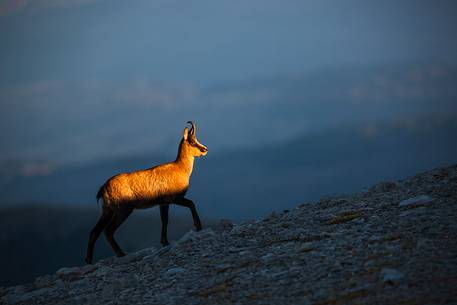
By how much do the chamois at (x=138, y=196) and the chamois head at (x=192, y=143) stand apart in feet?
3.53

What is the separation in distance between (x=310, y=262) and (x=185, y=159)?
32.1 ft

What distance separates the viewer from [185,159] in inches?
954

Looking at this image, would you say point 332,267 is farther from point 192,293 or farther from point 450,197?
point 450,197

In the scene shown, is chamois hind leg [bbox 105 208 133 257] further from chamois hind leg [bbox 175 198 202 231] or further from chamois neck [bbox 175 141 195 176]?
chamois neck [bbox 175 141 195 176]

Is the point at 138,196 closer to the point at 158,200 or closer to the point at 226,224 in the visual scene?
the point at 158,200

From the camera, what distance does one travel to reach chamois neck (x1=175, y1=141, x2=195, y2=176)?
2405cm

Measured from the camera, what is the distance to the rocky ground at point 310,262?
44.1 ft

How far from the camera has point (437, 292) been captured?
12.5 metres

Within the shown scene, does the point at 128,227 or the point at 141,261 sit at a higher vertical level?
the point at 141,261

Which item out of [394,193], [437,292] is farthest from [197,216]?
[437,292]

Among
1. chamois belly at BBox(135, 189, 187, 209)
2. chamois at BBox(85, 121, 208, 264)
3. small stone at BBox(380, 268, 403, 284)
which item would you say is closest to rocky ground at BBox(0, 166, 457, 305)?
small stone at BBox(380, 268, 403, 284)

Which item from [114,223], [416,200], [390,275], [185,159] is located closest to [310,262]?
[390,275]

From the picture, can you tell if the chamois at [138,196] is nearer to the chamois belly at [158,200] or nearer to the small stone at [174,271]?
the chamois belly at [158,200]

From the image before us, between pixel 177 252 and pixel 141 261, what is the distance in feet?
3.07
